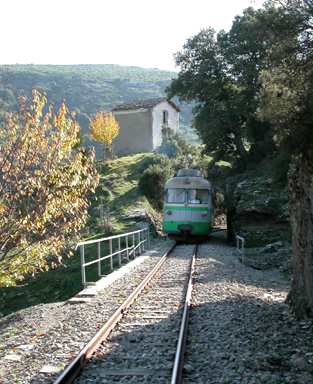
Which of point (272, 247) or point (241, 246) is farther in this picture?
point (272, 247)

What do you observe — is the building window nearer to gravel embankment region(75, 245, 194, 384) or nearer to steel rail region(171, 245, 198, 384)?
gravel embankment region(75, 245, 194, 384)

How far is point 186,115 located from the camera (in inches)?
6540

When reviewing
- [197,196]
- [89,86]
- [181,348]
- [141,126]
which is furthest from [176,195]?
[89,86]

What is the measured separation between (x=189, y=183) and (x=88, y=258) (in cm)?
590

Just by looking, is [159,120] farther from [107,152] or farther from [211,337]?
[211,337]

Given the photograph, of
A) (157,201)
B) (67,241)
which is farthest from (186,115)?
(67,241)

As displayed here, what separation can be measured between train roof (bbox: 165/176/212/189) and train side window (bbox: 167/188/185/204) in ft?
0.65

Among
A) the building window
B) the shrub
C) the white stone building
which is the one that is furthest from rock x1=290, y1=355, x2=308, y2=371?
the building window

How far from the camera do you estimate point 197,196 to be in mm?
25016

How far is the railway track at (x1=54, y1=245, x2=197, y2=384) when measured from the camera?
621 cm

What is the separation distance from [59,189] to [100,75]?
17975cm

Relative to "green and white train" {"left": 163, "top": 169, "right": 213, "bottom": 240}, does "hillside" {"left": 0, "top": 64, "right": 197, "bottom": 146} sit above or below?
above

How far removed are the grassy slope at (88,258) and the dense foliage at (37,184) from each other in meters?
4.41

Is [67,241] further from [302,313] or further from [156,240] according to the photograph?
[156,240]
